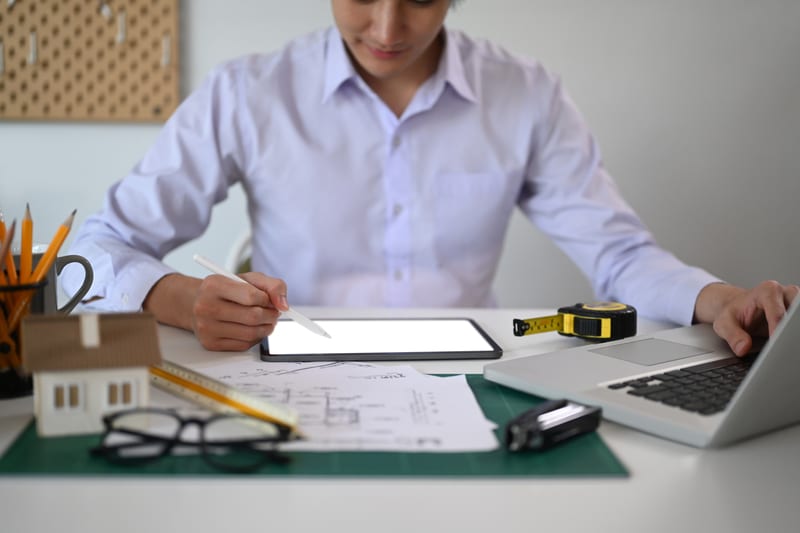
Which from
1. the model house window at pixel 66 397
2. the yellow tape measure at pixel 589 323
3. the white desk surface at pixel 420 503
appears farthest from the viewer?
the yellow tape measure at pixel 589 323

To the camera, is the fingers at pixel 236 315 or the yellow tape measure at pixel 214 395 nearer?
the yellow tape measure at pixel 214 395

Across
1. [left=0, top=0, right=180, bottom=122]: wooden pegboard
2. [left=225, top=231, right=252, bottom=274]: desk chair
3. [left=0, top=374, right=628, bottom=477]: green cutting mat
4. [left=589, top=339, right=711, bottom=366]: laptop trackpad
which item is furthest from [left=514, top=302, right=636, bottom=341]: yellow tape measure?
[left=0, top=0, right=180, bottom=122]: wooden pegboard

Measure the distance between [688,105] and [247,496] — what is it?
2207 millimetres

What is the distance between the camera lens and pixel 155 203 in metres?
1.40

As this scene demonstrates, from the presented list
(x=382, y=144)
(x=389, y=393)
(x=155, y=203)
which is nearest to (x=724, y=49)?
(x=382, y=144)

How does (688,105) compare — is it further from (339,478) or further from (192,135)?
(339,478)

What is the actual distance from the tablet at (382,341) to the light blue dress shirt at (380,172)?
46 cm

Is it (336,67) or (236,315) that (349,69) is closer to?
(336,67)

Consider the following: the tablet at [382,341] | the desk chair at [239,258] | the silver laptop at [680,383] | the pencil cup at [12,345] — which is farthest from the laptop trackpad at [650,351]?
the desk chair at [239,258]

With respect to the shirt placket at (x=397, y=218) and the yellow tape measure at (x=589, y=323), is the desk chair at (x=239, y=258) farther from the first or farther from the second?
the yellow tape measure at (x=589, y=323)

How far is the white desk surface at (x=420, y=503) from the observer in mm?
490

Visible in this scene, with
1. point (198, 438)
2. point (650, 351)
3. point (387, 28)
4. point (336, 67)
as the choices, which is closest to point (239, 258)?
point (336, 67)

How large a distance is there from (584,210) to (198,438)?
1.12 meters

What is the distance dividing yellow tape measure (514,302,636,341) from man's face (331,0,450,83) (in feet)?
1.93
